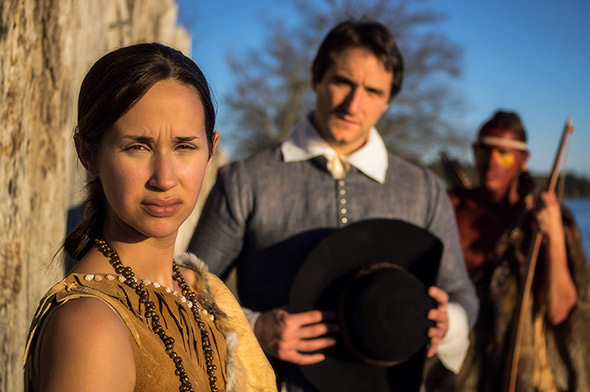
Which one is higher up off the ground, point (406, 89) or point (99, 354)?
point (406, 89)

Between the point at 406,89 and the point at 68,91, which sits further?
the point at 406,89

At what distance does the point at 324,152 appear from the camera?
8.75ft

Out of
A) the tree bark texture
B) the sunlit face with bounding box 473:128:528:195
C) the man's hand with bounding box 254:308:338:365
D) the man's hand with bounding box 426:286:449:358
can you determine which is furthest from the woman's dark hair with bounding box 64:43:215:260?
the sunlit face with bounding box 473:128:528:195

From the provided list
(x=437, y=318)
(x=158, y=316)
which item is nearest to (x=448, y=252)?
(x=437, y=318)

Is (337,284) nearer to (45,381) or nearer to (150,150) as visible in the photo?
(150,150)

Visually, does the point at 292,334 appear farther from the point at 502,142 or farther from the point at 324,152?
the point at 502,142

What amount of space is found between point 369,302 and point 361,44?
45.3 inches

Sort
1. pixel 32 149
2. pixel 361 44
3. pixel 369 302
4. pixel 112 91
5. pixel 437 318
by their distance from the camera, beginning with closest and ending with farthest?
pixel 112 91, pixel 32 149, pixel 369 302, pixel 437 318, pixel 361 44

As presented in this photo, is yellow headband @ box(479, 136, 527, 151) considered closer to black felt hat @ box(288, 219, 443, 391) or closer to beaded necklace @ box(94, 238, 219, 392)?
black felt hat @ box(288, 219, 443, 391)

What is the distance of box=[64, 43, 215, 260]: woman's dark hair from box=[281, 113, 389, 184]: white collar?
133 cm

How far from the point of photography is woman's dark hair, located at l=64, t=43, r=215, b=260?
118 centimetres

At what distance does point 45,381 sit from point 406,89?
72.4ft

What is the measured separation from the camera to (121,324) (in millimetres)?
1060

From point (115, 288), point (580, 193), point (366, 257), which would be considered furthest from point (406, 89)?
point (115, 288)
